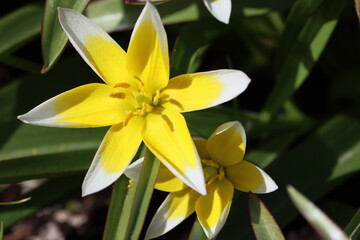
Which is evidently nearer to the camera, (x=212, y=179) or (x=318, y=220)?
(x=318, y=220)

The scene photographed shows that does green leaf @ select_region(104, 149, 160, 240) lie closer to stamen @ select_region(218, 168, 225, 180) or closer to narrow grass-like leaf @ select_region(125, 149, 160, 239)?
narrow grass-like leaf @ select_region(125, 149, 160, 239)

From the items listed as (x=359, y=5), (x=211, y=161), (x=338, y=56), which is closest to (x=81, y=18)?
(x=211, y=161)

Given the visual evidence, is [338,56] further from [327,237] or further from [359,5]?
[327,237]

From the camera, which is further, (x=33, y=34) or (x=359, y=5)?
(x=33, y=34)

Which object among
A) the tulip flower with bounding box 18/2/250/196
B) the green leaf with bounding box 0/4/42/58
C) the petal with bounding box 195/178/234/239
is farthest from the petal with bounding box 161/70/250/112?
the green leaf with bounding box 0/4/42/58

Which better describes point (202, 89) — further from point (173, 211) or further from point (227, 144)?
point (173, 211)

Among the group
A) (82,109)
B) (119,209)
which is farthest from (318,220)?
(82,109)
